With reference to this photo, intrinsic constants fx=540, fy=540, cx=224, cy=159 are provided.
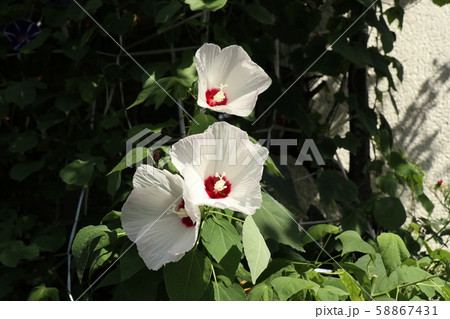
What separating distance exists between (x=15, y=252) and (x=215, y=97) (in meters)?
0.86

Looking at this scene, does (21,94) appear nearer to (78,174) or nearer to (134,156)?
(78,174)

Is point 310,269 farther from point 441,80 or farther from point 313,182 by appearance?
point 441,80

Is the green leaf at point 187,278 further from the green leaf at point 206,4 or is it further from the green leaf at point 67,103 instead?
the green leaf at point 67,103

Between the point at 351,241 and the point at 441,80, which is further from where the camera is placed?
the point at 441,80

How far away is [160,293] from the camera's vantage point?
129 centimetres

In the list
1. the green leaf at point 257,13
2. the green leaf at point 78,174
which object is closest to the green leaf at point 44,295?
the green leaf at point 78,174

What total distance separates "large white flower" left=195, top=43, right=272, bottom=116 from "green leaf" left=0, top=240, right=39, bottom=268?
31.9 inches

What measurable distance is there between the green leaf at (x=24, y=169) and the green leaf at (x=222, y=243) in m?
0.89

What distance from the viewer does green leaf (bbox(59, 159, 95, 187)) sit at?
5.10 feet

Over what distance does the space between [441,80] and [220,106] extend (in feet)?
4.42

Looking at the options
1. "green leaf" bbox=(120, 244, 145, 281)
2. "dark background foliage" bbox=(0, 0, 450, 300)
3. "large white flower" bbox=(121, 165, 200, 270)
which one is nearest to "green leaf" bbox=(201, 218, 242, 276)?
"large white flower" bbox=(121, 165, 200, 270)

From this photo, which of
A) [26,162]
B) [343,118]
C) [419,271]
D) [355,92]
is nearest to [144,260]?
[419,271]

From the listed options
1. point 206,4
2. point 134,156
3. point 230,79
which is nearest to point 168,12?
point 206,4

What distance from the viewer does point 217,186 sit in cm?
104
